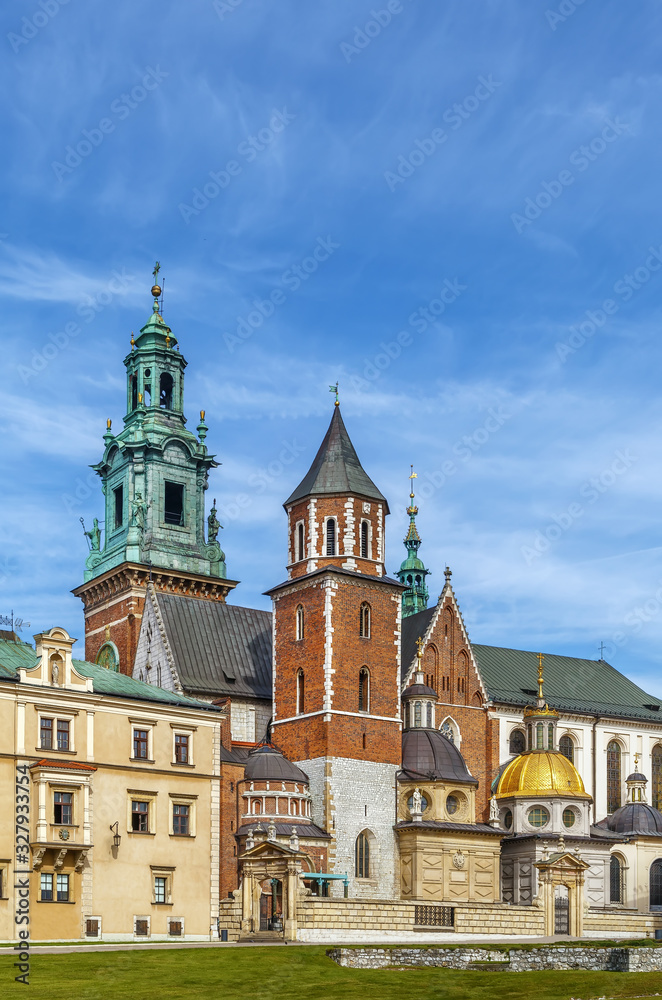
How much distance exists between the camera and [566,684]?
96.7 meters

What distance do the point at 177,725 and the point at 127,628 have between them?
25852 millimetres

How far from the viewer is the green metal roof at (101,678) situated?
196 ft

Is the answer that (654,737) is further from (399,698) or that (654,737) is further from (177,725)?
(177,725)

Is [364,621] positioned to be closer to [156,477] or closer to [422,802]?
[422,802]

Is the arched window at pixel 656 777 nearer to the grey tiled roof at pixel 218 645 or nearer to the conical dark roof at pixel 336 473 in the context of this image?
the grey tiled roof at pixel 218 645

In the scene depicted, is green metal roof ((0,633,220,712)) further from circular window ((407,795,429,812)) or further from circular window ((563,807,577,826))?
circular window ((563,807,577,826))

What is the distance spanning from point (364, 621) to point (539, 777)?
1501 centimetres

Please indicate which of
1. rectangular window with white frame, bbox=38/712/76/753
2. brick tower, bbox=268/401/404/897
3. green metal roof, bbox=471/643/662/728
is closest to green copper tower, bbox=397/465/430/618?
green metal roof, bbox=471/643/662/728

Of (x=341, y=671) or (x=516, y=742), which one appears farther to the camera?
(x=516, y=742)

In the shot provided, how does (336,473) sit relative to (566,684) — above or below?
above

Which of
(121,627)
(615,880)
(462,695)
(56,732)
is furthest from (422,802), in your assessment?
(121,627)

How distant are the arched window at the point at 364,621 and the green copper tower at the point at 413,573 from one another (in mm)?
40224

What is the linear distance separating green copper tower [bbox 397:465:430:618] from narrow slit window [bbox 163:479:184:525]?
83.7 feet

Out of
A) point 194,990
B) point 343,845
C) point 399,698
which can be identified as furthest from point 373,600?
point 194,990
